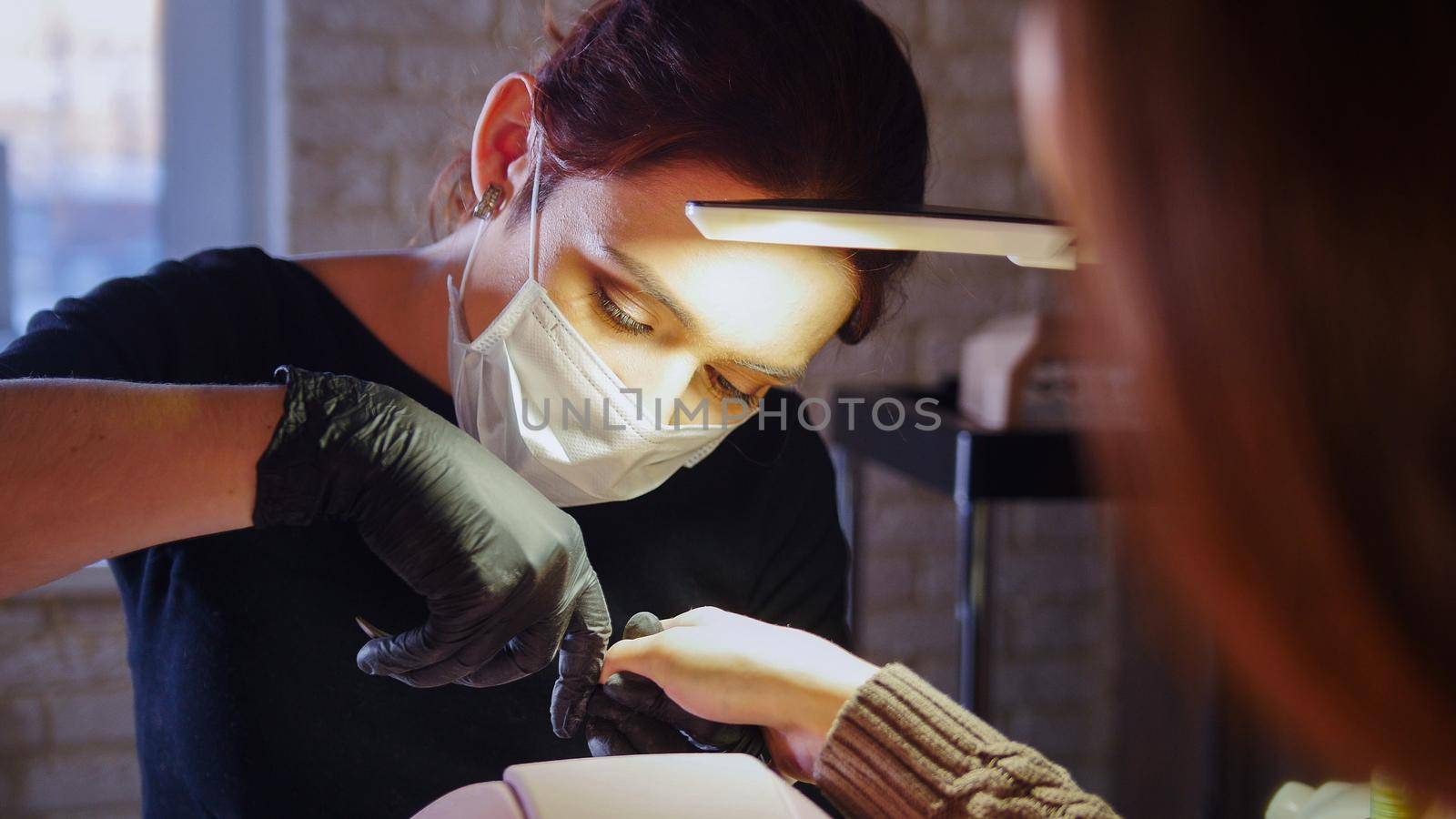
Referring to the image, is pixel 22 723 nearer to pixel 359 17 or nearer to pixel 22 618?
pixel 22 618

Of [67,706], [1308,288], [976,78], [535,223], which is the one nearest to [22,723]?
[67,706]

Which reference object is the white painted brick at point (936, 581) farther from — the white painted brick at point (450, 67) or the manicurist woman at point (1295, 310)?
the manicurist woman at point (1295, 310)

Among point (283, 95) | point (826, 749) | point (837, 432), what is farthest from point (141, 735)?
point (837, 432)

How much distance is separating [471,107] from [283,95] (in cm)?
20

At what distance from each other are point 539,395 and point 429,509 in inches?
5.0

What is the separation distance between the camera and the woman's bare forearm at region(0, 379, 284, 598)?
477 mm

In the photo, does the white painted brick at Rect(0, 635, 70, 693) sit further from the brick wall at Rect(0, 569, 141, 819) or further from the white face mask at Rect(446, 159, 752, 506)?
the white face mask at Rect(446, 159, 752, 506)

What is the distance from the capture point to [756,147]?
568mm

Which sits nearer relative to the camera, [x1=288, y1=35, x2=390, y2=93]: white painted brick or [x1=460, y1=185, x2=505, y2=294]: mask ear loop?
[x1=460, y1=185, x2=505, y2=294]: mask ear loop

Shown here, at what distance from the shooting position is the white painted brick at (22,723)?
1013mm

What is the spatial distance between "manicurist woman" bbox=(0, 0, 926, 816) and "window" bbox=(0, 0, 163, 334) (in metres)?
0.48

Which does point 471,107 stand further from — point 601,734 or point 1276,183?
point 1276,183

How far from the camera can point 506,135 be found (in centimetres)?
63

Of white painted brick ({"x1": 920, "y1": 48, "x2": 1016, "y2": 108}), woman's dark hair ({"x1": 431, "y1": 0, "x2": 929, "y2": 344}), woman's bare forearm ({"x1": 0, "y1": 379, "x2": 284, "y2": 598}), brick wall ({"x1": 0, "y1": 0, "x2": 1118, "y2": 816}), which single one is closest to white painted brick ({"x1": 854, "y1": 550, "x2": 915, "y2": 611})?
brick wall ({"x1": 0, "y1": 0, "x2": 1118, "y2": 816})
